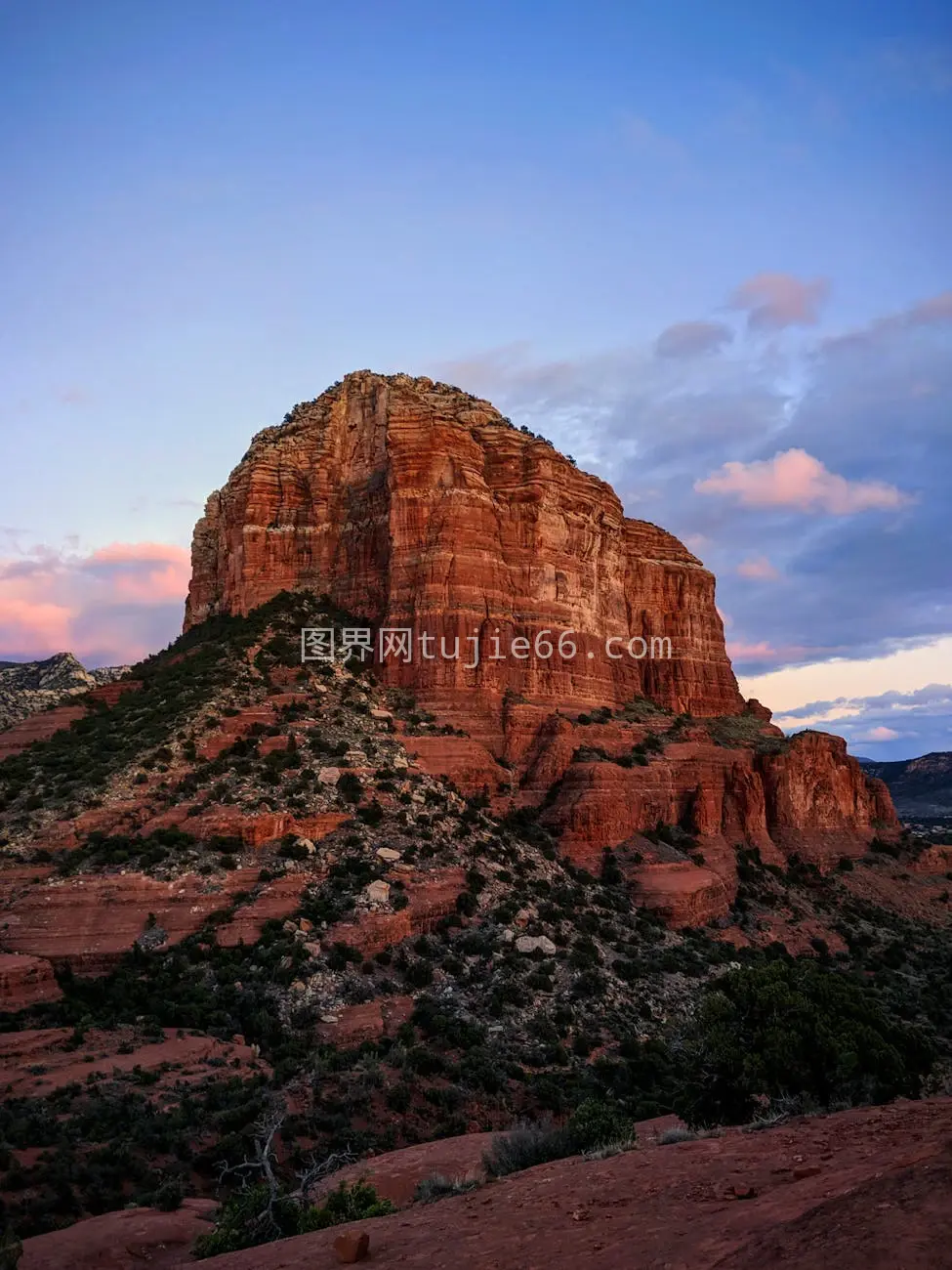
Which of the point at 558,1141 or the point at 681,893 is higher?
the point at 681,893

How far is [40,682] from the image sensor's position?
8419cm

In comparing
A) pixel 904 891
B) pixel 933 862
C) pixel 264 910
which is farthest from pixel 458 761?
pixel 933 862

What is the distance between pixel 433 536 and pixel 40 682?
161 ft

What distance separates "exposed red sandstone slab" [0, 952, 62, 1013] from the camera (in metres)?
30.7

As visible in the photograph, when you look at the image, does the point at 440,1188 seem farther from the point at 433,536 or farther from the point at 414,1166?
the point at 433,536

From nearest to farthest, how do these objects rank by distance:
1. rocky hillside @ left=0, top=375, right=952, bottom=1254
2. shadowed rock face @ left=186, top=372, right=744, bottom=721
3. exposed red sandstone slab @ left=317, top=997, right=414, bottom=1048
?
rocky hillside @ left=0, top=375, right=952, bottom=1254 → exposed red sandstone slab @ left=317, top=997, right=414, bottom=1048 → shadowed rock face @ left=186, top=372, right=744, bottom=721

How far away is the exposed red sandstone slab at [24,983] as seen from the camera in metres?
30.7

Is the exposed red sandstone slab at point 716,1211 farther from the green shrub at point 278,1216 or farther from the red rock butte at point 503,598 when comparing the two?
the red rock butte at point 503,598

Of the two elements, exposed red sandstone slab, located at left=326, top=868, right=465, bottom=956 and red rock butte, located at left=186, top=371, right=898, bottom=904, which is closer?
exposed red sandstone slab, located at left=326, top=868, right=465, bottom=956

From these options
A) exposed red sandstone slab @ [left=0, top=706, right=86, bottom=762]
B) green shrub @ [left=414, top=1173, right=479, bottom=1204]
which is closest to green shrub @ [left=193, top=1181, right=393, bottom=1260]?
green shrub @ [left=414, top=1173, right=479, bottom=1204]

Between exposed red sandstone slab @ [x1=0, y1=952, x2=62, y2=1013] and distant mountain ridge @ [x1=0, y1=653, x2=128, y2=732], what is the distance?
40.4m

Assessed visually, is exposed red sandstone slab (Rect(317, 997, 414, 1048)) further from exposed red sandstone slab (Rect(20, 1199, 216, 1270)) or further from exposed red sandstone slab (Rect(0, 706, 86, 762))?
exposed red sandstone slab (Rect(0, 706, 86, 762))

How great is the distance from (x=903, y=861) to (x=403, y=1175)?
6558 cm

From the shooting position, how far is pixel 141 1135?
75.6 ft
